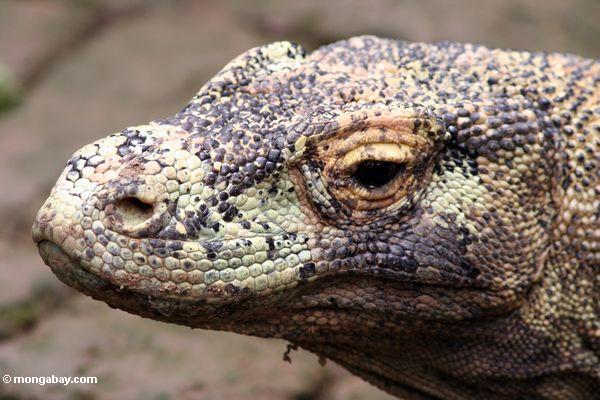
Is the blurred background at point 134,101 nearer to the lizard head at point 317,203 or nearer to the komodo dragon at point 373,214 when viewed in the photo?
the komodo dragon at point 373,214

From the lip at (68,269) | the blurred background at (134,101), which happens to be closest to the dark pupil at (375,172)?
the lip at (68,269)

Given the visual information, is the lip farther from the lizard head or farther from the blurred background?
the blurred background

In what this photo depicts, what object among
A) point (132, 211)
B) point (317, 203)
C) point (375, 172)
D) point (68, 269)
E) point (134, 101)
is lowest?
point (68, 269)

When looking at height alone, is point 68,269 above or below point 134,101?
below

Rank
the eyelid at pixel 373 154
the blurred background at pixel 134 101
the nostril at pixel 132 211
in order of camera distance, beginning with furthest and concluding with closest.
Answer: the blurred background at pixel 134 101, the eyelid at pixel 373 154, the nostril at pixel 132 211

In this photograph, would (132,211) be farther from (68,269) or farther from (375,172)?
(375,172)

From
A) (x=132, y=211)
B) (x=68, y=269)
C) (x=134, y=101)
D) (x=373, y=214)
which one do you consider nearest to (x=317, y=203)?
(x=373, y=214)

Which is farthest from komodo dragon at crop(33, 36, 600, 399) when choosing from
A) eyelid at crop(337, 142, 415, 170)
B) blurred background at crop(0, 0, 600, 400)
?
blurred background at crop(0, 0, 600, 400)

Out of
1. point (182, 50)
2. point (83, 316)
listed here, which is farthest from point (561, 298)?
point (182, 50)
